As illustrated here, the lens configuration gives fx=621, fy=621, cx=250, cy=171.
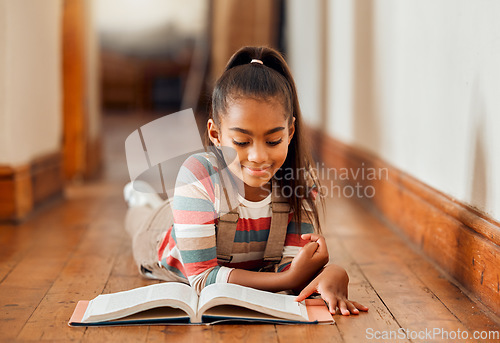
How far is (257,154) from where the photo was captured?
116cm

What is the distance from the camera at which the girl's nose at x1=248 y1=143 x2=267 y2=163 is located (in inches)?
45.7

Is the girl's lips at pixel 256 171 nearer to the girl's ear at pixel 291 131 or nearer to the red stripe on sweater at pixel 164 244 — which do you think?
the girl's ear at pixel 291 131

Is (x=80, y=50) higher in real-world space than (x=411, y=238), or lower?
higher

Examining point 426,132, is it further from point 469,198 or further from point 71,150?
point 71,150

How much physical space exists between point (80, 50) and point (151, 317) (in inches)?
87.2

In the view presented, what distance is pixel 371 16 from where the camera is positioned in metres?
2.42

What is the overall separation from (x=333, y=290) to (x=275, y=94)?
0.39 m

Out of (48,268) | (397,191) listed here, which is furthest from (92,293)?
(397,191)

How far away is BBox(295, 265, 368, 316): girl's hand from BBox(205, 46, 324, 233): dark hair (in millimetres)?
160

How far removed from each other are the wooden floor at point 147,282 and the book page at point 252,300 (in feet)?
0.10

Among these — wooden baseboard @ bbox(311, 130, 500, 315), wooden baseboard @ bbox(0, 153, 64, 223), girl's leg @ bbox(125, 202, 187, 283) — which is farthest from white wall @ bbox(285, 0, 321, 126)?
girl's leg @ bbox(125, 202, 187, 283)

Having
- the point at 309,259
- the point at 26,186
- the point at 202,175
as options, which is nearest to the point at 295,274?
the point at 309,259

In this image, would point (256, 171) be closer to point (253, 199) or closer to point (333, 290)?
point (253, 199)

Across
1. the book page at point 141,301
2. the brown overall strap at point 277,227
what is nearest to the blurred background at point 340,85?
the brown overall strap at point 277,227
